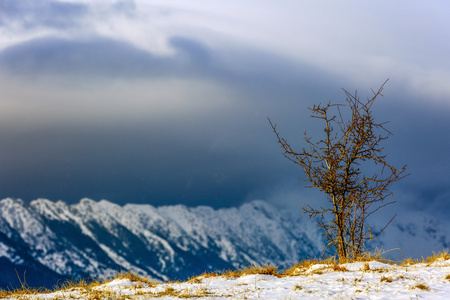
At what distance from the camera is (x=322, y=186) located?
637 inches

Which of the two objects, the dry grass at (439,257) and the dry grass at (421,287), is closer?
the dry grass at (421,287)

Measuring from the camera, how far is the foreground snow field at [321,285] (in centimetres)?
1051

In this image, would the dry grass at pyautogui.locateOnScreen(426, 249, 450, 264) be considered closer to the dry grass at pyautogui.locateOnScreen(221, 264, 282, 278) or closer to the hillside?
the hillside

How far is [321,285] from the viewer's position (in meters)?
11.4

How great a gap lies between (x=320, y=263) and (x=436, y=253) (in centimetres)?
425

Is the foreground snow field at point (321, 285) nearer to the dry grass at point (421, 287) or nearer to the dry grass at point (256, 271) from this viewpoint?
the dry grass at point (421, 287)

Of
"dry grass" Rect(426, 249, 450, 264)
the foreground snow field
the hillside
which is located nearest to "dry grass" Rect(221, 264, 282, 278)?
the hillside

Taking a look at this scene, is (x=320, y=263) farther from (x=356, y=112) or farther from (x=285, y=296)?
(x=356, y=112)

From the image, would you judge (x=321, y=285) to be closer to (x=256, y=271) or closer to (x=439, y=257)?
(x=256, y=271)

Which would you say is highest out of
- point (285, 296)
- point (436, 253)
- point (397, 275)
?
point (436, 253)

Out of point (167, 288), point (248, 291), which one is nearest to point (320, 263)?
point (248, 291)

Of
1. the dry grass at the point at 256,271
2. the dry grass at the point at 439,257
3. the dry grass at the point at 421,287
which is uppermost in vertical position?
the dry grass at the point at 439,257

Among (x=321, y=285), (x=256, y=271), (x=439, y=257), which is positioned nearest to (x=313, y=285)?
(x=321, y=285)

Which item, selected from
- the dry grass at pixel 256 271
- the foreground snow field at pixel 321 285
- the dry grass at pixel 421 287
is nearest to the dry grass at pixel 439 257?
the foreground snow field at pixel 321 285
